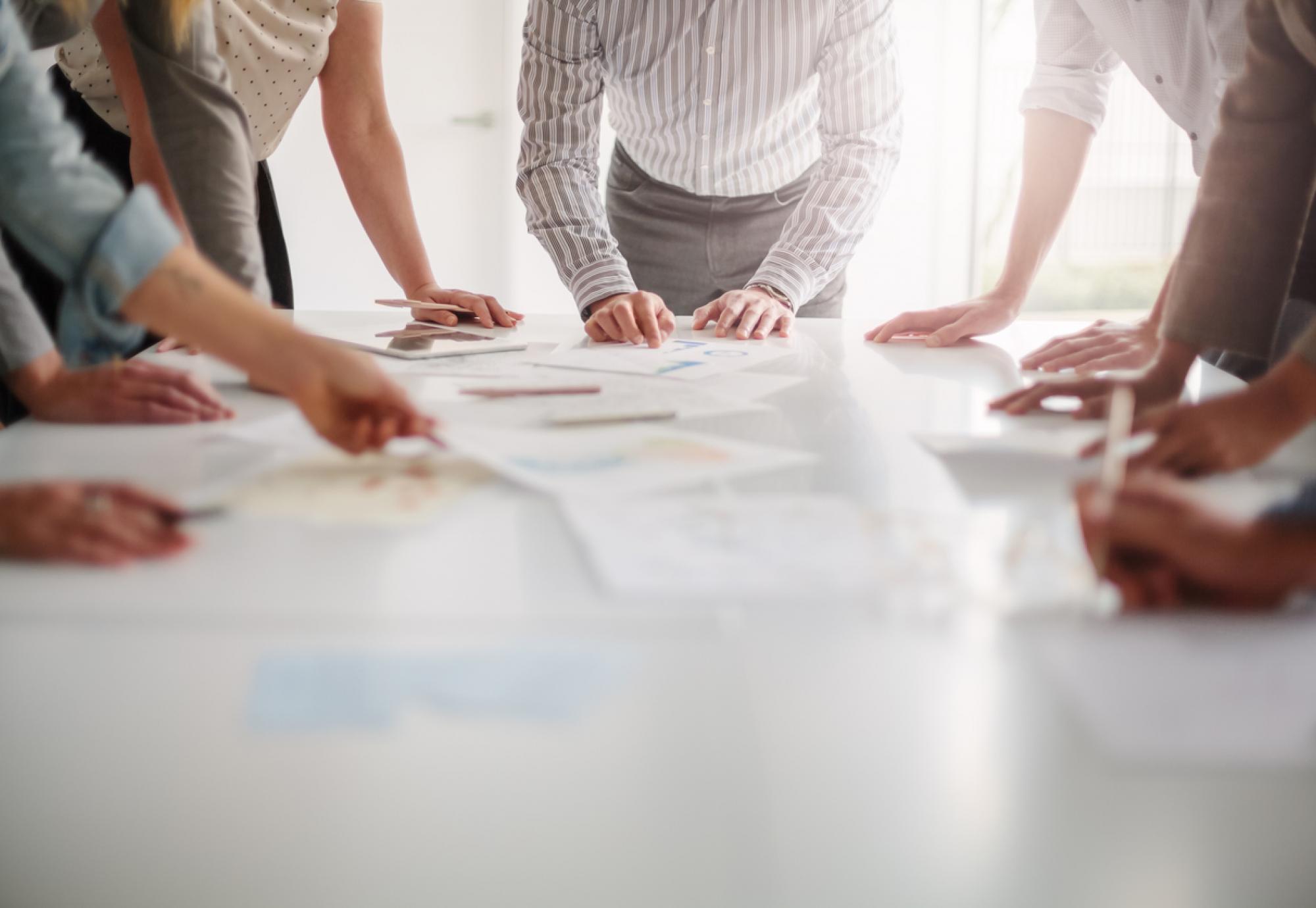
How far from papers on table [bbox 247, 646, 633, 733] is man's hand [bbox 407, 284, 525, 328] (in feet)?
2.91

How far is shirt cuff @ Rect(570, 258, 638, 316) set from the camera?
150 cm

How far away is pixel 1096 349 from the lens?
1082 millimetres

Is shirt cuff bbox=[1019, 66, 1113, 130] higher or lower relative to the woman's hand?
higher

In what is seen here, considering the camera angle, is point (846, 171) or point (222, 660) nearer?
point (222, 660)

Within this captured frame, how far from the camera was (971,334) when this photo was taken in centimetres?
126

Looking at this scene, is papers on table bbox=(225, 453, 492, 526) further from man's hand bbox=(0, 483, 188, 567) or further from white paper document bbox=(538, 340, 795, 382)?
white paper document bbox=(538, 340, 795, 382)

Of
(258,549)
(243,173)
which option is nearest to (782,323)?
(243,173)

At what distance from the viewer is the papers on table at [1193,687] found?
16.2 inches

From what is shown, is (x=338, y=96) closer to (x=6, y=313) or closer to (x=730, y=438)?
(x=6, y=313)

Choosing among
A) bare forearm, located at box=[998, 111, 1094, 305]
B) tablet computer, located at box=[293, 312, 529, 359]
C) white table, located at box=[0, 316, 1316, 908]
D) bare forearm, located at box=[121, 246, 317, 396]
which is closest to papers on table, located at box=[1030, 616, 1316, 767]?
white table, located at box=[0, 316, 1316, 908]

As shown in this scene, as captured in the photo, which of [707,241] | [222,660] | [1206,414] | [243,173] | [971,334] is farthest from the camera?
[707,241]

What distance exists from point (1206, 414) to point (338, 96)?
1283 millimetres

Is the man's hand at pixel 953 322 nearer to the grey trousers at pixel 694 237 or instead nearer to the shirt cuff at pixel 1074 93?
the shirt cuff at pixel 1074 93

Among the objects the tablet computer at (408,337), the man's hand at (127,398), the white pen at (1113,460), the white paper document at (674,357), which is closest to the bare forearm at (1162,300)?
the white pen at (1113,460)
